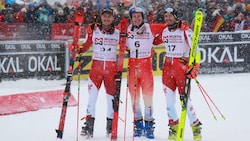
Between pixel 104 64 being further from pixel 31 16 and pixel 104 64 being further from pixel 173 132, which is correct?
pixel 31 16

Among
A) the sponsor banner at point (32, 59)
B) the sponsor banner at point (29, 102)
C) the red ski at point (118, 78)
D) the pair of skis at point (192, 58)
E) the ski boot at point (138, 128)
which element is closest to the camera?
the pair of skis at point (192, 58)

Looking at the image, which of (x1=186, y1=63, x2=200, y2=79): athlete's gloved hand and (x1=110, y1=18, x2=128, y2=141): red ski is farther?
(x1=110, y1=18, x2=128, y2=141): red ski

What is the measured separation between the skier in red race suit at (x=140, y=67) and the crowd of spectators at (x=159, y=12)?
368 inches

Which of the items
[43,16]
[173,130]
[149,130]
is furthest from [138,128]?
[43,16]

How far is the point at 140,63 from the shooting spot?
8.04 meters

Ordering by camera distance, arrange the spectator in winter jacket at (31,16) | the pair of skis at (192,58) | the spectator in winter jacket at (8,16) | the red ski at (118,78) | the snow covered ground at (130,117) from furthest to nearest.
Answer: the spectator in winter jacket at (31,16)
the spectator in winter jacket at (8,16)
the snow covered ground at (130,117)
the red ski at (118,78)
the pair of skis at (192,58)

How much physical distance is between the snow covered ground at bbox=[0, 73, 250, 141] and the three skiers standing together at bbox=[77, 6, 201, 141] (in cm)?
35

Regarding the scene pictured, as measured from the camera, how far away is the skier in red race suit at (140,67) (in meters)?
8.01

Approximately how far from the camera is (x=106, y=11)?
25.8 feet

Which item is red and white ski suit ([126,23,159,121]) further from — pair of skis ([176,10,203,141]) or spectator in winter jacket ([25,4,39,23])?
spectator in winter jacket ([25,4,39,23])

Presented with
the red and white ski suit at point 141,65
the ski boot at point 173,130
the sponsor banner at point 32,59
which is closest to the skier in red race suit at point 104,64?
the red and white ski suit at point 141,65

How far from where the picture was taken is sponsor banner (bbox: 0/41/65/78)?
13.8m

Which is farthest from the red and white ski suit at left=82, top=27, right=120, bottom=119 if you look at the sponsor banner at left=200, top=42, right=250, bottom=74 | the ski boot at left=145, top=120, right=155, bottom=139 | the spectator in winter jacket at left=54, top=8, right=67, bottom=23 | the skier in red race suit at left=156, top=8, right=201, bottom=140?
the spectator in winter jacket at left=54, top=8, right=67, bottom=23

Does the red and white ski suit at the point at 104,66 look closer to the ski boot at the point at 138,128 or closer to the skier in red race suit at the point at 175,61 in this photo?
the ski boot at the point at 138,128
